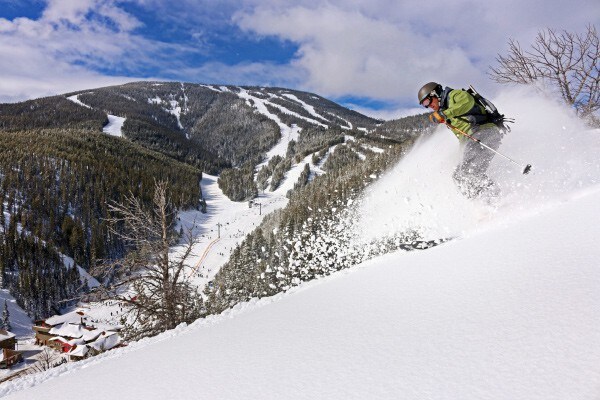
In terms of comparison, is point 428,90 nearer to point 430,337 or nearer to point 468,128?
point 468,128

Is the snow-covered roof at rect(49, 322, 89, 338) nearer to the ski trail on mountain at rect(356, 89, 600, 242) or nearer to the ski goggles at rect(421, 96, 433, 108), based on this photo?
the ski trail on mountain at rect(356, 89, 600, 242)

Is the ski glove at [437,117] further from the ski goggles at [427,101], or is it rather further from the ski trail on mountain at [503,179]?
the ski trail on mountain at [503,179]

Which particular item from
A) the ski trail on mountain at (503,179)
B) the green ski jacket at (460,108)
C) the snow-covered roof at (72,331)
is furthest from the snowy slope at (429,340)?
the snow-covered roof at (72,331)

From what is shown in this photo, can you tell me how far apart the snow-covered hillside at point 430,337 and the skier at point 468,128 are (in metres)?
A: 2.05

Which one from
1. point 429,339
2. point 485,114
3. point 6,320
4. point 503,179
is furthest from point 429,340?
point 6,320

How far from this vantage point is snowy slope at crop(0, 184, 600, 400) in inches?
101

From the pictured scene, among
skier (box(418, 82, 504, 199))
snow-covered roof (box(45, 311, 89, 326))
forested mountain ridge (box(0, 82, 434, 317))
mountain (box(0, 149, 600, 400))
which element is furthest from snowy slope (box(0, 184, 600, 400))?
snow-covered roof (box(45, 311, 89, 326))

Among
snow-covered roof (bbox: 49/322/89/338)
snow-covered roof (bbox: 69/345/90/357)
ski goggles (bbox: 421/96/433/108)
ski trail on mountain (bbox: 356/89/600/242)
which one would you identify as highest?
ski goggles (bbox: 421/96/433/108)

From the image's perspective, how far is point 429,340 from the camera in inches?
129

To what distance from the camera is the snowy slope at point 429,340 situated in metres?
2.56

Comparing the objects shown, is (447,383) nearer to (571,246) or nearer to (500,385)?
(500,385)

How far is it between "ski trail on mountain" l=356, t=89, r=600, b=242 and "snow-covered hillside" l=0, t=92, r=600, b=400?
2.03ft

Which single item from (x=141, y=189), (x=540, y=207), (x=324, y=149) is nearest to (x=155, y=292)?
(x=540, y=207)

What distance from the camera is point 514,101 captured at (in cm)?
1416
